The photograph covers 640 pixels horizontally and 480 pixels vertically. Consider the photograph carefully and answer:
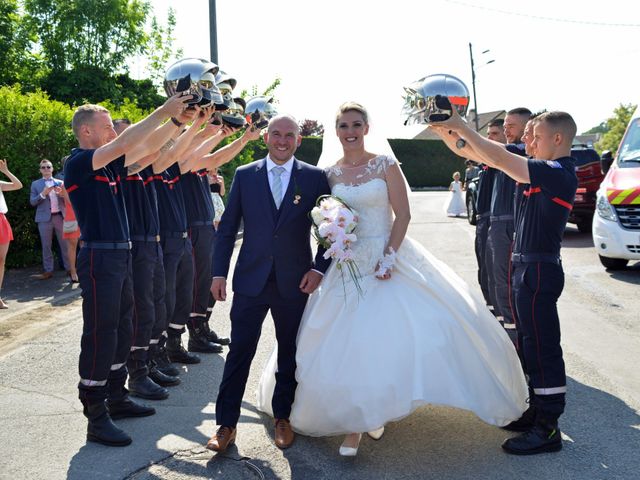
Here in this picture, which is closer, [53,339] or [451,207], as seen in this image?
[53,339]

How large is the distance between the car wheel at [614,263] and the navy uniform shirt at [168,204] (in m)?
8.10

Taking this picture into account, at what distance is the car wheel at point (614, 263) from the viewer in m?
11.1

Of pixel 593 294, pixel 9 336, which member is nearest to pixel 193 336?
pixel 9 336

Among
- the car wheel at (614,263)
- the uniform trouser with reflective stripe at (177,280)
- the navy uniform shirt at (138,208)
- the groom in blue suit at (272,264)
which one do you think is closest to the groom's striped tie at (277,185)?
the groom in blue suit at (272,264)

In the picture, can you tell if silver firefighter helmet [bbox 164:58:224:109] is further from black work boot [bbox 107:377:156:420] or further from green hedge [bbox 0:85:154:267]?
green hedge [bbox 0:85:154:267]

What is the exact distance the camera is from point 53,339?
24.5 feet

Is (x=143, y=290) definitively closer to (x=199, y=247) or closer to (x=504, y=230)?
(x=199, y=247)

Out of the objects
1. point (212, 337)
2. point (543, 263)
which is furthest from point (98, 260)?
point (543, 263)

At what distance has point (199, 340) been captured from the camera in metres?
7.03

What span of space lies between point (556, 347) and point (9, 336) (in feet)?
20.8

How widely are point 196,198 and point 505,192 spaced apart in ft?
10.6

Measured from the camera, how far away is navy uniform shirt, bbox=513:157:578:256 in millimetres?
4230

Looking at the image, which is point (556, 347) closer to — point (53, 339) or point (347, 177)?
point (347, 177)

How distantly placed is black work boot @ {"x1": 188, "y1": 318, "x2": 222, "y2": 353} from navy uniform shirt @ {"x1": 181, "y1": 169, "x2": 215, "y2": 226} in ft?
3.69
